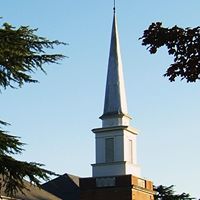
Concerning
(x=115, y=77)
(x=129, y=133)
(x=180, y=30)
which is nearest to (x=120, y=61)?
(x=115, y=77)

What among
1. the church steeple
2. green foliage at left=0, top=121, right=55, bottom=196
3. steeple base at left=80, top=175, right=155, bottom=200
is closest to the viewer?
green foliage at left=0, top=121, right=55, bottom=196

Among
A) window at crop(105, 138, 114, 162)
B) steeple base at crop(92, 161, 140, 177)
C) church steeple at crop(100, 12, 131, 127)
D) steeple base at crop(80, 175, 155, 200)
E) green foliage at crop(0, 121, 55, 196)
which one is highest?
church steeple at crop(100, 12, 131, 127)

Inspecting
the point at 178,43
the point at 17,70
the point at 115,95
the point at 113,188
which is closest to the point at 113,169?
the point at 113,188

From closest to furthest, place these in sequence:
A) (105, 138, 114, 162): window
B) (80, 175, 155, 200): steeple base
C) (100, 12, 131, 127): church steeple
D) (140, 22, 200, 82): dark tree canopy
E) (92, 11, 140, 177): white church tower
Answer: (140, 22, 200, 82): dark tree canopy
(80, 175, 155, 200): steeple base
(92, 11, 140, 177): white church tower
(105, 138, 114, 162): window
(100, 12, 131, 127): church steeple

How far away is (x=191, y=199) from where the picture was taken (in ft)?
169

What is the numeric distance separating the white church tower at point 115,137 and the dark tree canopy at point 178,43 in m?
38.3

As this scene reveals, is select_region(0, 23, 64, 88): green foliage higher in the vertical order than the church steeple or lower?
lower

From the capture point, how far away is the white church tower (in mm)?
45375

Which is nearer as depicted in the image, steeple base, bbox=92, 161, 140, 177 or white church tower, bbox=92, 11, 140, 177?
steeple base, bbox=92, 161, 140, 177

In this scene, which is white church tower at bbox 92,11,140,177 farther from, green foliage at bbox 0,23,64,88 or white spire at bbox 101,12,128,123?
green foliage at bbox 0,23,64,88

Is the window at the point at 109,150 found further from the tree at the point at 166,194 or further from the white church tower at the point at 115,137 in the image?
the tree at the point at 166,194

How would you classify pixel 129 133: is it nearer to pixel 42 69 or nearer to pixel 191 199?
pixel 191 199

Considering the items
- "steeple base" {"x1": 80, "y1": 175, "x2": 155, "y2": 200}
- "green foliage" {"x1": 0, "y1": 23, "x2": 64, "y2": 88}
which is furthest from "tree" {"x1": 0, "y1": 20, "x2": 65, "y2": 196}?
"steeple base" {"x1": 80, "y1": 175, "x2": 155, "y2": 200}

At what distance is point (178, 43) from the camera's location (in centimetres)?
709
